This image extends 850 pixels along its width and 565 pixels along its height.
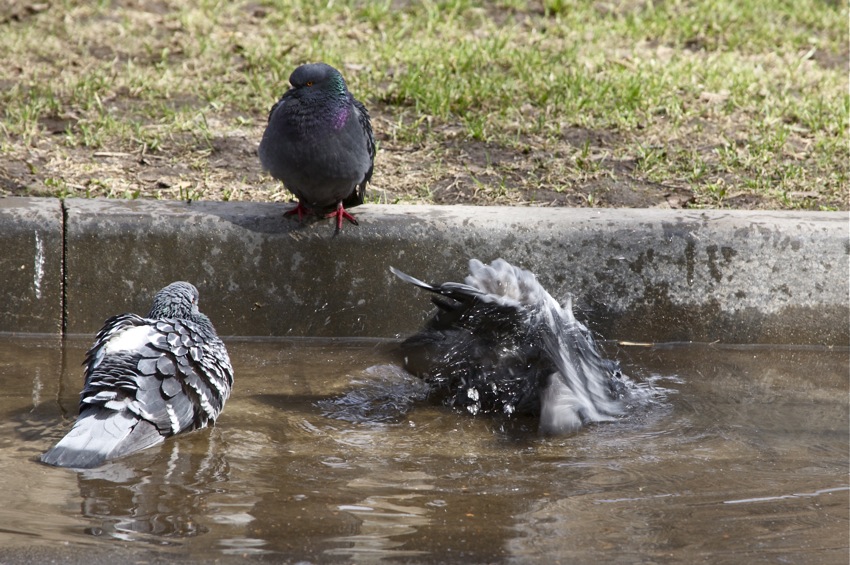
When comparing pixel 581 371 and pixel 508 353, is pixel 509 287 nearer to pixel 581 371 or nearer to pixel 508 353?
pixel 508 353

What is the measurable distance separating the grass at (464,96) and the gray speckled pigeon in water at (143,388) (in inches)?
65.8

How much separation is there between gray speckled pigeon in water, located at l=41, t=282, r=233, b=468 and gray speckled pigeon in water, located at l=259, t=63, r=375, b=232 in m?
0.88

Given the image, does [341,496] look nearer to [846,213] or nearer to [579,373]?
[579,373]

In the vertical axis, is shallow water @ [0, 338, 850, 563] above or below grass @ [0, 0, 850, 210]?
below

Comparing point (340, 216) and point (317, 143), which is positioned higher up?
point (317, 143)

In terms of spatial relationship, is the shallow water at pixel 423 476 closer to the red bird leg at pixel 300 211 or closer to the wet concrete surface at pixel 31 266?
the wet concrete surface at pixel 31 266

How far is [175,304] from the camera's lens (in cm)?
362

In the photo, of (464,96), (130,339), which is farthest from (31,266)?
(464,96)

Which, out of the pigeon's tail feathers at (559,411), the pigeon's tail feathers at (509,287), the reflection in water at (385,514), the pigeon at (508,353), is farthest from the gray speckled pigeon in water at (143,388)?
the pigeon's tail feathers at (559,411)

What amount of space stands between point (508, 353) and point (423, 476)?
81cm

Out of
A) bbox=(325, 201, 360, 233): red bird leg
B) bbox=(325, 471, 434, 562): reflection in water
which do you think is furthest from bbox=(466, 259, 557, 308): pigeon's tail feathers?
bbox=(325, 471, 434, 562): reflection in water

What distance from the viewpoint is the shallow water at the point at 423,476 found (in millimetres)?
2535

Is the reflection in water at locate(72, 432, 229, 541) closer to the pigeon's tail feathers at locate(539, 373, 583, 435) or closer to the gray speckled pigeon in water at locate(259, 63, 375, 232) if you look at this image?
the pigeon's tail feathers at locate(539, 373, 583, 435)

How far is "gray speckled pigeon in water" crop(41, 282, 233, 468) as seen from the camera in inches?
116
